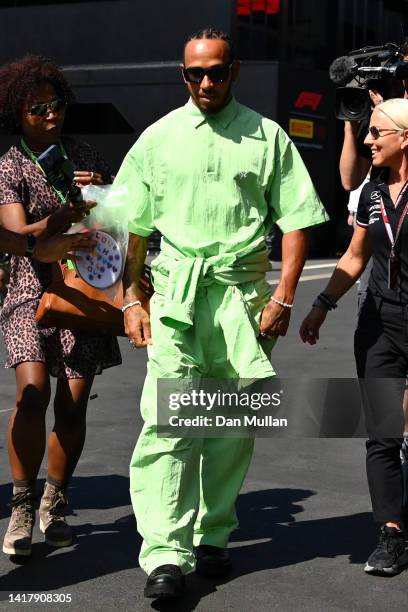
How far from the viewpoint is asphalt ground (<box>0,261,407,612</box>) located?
14.3 feet

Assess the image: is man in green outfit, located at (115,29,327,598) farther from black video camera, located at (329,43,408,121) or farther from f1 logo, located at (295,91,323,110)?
f1 logo, located at (295,91,323,110)

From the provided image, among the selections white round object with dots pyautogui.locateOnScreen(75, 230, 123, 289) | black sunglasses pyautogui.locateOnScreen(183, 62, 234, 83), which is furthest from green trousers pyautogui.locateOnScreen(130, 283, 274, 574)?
black sunglasses pyautogui.locateOnScreen(183, 62, 234, 83)

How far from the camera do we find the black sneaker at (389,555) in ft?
15.2

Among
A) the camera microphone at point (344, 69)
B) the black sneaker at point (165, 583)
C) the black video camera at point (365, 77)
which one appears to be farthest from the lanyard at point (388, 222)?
the black sneaker at point (165, 583)

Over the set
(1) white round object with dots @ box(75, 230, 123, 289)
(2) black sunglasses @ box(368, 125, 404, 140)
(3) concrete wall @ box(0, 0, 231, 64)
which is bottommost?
(1) white round object with dots @ box(75, 230, 123, 289)

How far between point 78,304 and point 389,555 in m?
1.57

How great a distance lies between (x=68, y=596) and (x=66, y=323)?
1108mm

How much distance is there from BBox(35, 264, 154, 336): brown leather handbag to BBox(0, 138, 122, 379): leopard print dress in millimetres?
110

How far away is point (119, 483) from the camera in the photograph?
6113 millimetres

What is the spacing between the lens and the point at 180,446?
4.46 m

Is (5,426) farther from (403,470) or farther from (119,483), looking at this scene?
(403,470)

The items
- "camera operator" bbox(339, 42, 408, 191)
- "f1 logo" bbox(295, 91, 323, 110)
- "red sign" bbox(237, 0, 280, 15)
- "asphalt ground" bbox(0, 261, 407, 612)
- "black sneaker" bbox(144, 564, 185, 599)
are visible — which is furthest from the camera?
"f1 logo" bbox(295, 91, 323, 110)

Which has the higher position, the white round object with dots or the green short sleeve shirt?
the green short sleeve shirt

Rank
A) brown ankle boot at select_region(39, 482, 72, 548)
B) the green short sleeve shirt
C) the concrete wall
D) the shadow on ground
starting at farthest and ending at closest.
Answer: the concrete wall
brown ankle boot at select_region(39, 482, 72, 548)
the shadow on ground
the green short sleeve shirt
